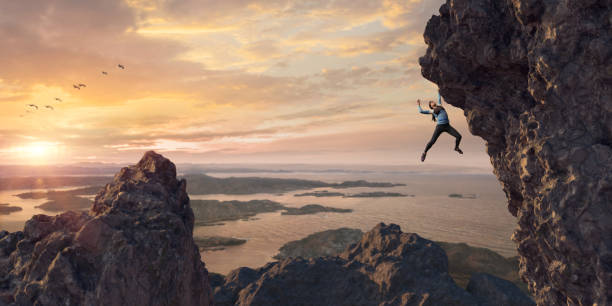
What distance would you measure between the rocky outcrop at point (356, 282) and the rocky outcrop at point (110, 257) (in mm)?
7936

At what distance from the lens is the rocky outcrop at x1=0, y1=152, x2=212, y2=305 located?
9.27 meters

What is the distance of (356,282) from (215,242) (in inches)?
1244

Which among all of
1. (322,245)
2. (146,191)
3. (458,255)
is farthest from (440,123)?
(322,245)

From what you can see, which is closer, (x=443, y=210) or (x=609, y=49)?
(x=609, y=49)

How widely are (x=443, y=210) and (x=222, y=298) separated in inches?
3000

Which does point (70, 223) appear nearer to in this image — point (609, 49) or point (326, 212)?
point (609, 49)

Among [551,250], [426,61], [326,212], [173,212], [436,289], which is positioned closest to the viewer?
[551,250]

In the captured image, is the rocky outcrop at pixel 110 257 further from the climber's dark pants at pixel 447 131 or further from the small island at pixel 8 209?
the small island at pixel 8 209

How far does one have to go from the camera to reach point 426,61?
1039cm

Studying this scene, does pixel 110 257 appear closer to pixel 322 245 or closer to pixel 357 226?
pixel 322 245

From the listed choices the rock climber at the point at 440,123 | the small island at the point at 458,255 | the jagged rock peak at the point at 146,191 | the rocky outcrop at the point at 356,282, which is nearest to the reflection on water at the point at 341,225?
the small island at the point at 458,255

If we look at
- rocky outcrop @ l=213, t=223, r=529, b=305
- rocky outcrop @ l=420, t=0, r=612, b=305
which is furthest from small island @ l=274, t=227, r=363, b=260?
rocky outcrop @ l=420, t=0, r=612, b=305

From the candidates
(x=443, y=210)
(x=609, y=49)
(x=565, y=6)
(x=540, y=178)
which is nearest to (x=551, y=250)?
(x=540, y=178)

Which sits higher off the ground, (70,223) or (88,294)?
(70,223)
